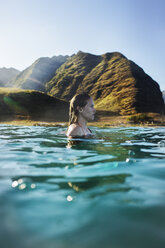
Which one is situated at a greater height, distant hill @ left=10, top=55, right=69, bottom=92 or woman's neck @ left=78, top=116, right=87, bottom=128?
distant hill @ left=10, top=55, right=69, bottom=92

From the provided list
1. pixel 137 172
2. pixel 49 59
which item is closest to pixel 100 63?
pixel 49 59

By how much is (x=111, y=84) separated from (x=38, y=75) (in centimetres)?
9599

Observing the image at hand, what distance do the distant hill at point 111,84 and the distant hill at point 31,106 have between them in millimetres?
33809

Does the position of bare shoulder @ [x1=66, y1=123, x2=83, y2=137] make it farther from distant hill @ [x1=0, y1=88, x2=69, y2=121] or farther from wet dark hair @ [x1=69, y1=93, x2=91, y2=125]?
distant hill @ [x1=0, y1=88, x2=69, y2=121]

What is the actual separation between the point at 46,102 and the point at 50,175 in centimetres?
4644

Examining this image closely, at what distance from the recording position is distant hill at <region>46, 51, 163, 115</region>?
95.6 m

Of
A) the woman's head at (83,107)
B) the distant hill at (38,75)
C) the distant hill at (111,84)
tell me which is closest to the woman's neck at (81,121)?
the woman's head at (83,107)

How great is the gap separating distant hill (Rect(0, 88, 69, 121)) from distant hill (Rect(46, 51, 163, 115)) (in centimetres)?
3381

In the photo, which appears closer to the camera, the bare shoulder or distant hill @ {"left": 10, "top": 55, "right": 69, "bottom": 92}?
the bare shoulder

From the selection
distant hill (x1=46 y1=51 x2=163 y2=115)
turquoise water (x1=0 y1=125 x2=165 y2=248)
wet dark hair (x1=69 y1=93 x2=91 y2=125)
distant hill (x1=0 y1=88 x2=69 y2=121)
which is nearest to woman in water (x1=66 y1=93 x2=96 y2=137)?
wet dark hair (x1=69 y1=93 x2=91 y2=125)

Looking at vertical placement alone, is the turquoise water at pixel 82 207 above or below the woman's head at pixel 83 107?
below

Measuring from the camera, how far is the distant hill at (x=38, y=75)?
16838 cm

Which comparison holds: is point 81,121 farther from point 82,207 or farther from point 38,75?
point 38,75

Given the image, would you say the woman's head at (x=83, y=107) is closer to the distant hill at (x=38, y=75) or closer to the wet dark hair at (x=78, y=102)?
the wet dark hair at (x=78, y=102)
